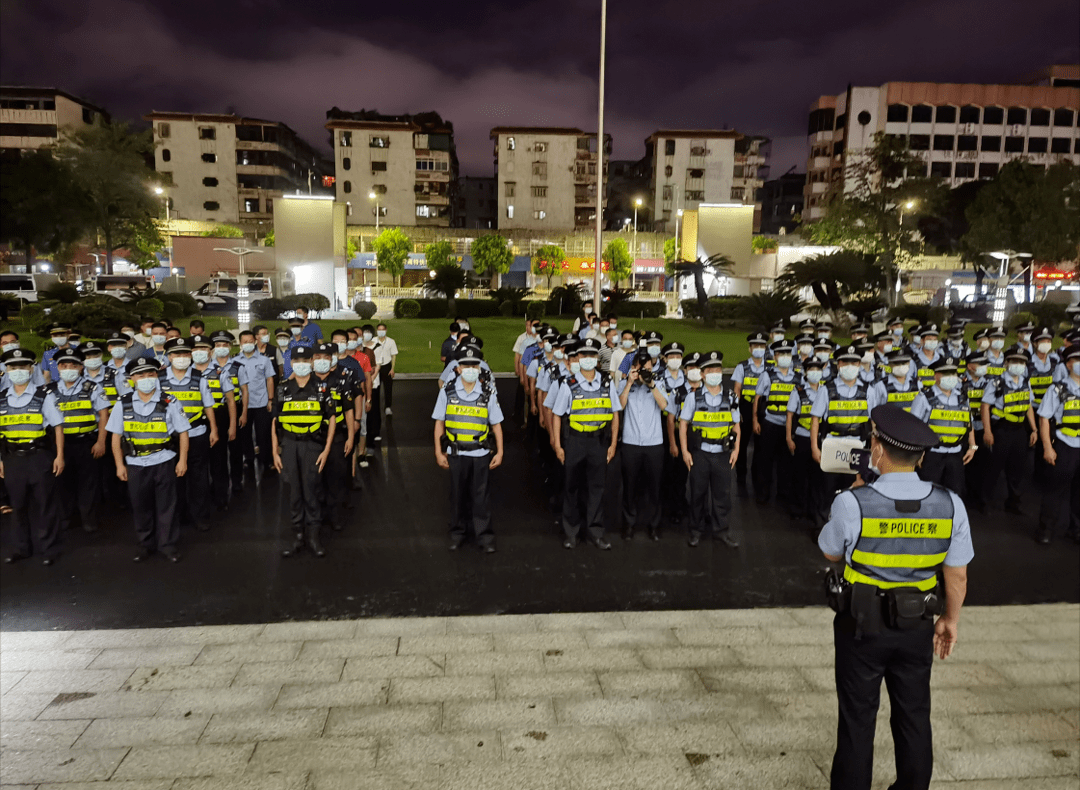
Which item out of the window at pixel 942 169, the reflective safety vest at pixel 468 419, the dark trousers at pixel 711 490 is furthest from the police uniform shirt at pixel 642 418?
the window at pixel 942 169

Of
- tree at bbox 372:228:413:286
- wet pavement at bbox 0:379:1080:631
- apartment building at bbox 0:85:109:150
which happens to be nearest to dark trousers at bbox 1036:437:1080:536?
wet pavement at bbox 0:379:1080:631

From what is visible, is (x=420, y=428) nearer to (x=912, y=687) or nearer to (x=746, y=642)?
(x=746, y=642)

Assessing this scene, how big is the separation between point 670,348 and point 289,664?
5.49 meters

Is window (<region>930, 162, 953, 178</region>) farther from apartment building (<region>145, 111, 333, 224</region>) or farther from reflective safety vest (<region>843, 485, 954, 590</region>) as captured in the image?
reflective safety vest (<region>843, 485, 954, 590</region>)

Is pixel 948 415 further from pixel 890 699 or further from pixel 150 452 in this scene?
pixel 150 452

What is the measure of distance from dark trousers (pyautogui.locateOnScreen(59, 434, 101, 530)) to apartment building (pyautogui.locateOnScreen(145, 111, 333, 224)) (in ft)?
224

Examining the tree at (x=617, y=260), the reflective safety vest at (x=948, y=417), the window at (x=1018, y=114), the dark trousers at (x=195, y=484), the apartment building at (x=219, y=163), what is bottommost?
the dark trousers at (x=195, y=484)

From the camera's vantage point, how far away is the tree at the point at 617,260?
2120 inches

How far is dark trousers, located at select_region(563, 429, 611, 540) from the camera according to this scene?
7.34 metres

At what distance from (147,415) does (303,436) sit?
1384 mm

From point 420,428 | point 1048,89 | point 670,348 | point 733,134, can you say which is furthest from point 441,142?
point 670,348

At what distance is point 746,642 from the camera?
5.42m

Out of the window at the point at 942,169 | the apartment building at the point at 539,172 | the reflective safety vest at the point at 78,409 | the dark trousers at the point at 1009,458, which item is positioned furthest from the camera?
the window at the point at 942,169

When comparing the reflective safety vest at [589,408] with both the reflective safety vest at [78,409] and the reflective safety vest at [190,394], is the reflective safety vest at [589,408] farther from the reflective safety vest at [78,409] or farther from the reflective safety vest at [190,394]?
the reflective safety vest at [78,409]
